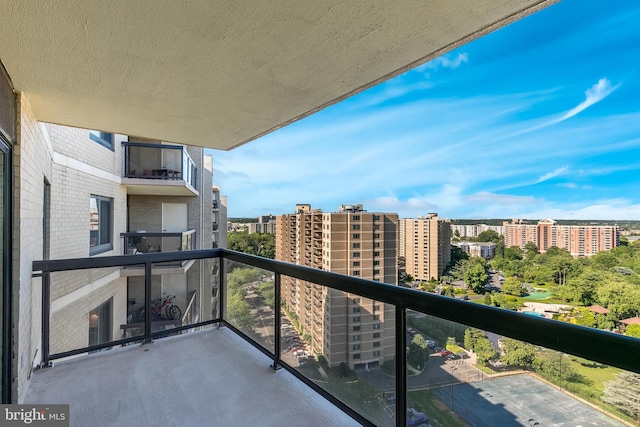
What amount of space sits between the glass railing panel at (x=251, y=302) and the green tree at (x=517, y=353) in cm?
208

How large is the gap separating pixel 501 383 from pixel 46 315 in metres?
4.02

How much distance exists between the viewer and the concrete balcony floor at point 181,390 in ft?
7.53

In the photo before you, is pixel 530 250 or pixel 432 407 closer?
pixel 432 407

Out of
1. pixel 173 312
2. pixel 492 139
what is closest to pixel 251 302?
pixel 173 312

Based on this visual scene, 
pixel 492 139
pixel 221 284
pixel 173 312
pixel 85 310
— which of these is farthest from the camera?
pixel 492 139

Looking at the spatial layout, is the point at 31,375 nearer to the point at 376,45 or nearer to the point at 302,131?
the point at 376,45

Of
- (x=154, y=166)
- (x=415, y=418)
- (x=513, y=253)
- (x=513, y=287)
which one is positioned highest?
(x=154, y=166)

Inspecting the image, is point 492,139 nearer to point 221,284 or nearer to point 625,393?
point 221,284

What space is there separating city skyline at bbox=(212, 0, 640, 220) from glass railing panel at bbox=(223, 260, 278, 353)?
19714mm

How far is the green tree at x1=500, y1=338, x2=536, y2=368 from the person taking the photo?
1415 millimetres

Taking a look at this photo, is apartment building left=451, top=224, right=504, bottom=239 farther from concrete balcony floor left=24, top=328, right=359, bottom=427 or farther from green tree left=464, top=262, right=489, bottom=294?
concrete balcony floor left=24, top=328, right=359, bottom=427

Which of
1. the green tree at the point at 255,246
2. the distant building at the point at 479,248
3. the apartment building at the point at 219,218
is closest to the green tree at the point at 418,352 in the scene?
the green tree at the point at 255,246

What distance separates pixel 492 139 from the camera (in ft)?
102

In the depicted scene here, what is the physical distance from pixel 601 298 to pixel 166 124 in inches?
652
